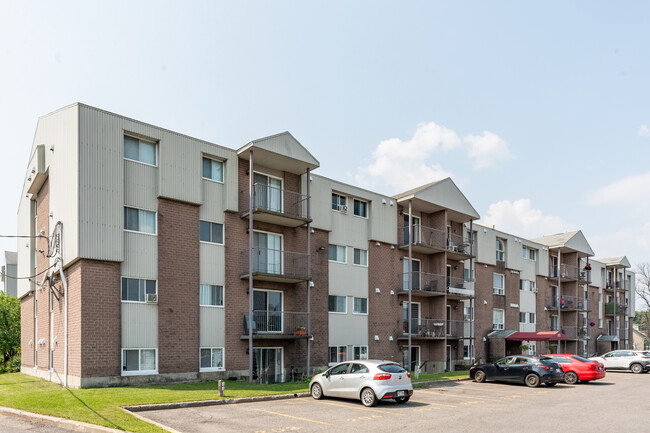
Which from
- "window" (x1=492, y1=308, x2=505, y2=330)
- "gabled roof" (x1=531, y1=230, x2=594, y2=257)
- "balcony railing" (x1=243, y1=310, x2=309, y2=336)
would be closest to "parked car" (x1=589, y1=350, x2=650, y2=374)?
"window" (x1=492, y1=308, x2=505, y2=330)

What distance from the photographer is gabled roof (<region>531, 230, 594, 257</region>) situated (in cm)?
4778

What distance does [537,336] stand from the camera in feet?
121

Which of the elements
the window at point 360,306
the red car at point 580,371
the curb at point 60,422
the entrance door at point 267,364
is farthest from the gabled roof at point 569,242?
the curb at point 60,422

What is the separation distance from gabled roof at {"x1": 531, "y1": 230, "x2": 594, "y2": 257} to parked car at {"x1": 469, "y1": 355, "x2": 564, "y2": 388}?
998 inches

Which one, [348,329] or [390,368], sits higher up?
[390,368]

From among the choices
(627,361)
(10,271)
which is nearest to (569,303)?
(627,361)

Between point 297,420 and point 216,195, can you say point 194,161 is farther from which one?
point 297,420

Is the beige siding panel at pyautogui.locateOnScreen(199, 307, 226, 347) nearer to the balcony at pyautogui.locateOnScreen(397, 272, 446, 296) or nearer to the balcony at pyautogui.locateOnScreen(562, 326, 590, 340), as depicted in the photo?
the balcony at pyautogui.locateOnScreen(397, 272, 446, 296)

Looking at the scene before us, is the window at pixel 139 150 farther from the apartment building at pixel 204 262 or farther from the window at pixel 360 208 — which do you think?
the window at pixel 360 208

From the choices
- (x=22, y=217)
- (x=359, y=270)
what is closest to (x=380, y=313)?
(x=359, y=270)

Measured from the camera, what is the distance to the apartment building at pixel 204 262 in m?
20.1

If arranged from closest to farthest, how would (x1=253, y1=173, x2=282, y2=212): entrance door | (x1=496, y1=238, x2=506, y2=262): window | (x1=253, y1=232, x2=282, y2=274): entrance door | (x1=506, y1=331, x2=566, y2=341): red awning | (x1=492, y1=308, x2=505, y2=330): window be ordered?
(x1=253, y1=232, x2=282, y2=274): entrance door, (x1=253, y1=173, x2=282, y2=212): entrance door, (x1=506, y1=331, x2=566, y2=341): red awning, (x1=492, y1=308, x2=505, y2=330): window, (x1=496, y1=238, x2=506, y2=262): window

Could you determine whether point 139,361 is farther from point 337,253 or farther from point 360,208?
point 360,208

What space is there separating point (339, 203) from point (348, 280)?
13.5ft
